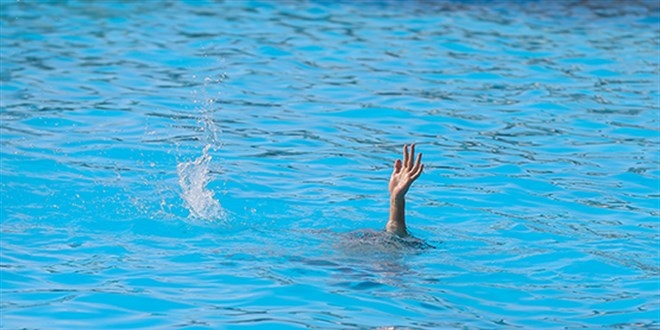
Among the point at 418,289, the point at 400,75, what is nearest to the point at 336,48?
the point at 400,75

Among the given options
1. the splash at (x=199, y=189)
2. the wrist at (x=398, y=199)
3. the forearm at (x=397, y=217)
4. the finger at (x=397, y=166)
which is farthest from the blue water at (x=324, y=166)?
the finger at (x=397, y=166)

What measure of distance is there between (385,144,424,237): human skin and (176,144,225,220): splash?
1.52 metres

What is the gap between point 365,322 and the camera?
6.47 m

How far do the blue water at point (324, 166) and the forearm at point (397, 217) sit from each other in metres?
0.14

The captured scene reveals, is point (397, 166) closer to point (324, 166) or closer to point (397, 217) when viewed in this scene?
point (397, 217)

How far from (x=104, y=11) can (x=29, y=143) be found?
6.19 metres

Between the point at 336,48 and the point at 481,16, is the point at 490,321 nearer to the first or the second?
the point at 336,48

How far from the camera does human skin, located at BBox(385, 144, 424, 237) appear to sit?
25.3ft

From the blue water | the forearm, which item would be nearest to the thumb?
the forearm

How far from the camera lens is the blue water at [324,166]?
277 inches

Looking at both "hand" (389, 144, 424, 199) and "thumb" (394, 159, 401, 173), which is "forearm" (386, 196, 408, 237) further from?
"thumb" (394, 159, 401, 173)

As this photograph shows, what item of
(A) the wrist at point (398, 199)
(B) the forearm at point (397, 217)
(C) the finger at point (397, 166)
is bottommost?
(B) the forearm at point (397, 217)

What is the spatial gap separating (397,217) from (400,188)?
226mm

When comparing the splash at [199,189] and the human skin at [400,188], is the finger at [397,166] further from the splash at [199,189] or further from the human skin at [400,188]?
the splash at [199,189]
